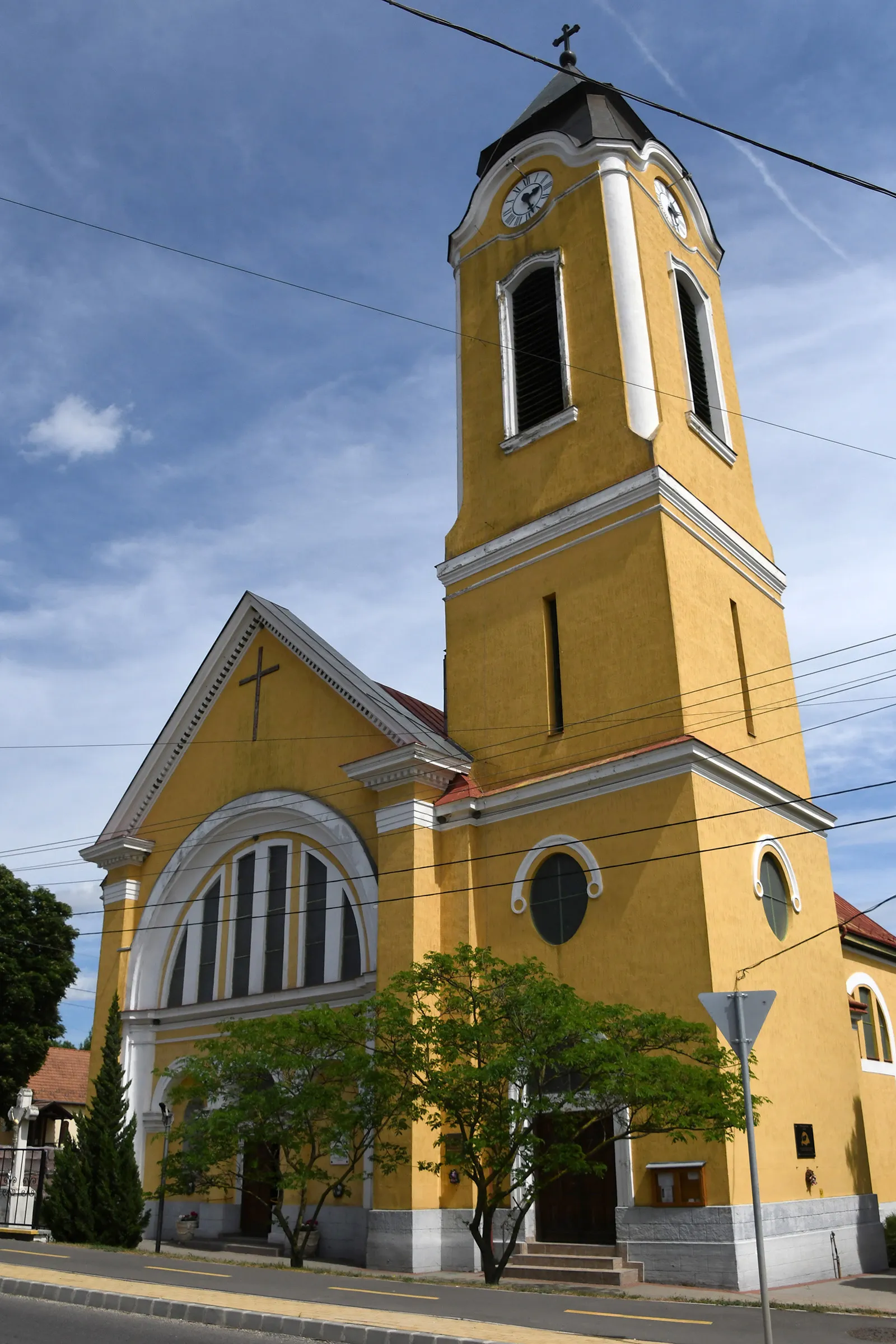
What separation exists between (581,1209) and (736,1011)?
10.1 meters

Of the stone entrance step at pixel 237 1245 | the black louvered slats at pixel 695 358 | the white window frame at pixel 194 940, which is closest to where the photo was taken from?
the stone entrance step at pixel 237 1245

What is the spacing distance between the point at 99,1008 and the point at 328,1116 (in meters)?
11.5

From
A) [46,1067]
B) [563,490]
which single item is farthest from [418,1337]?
[46,1067]

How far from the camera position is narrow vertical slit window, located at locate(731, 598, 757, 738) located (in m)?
21.8

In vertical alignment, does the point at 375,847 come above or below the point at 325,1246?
above

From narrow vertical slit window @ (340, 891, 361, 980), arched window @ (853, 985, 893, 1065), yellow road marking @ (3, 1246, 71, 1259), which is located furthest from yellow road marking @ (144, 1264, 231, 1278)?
arched window @ (853, 985, 893, 1065)

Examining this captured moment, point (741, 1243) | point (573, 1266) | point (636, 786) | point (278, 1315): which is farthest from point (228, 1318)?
point (636, 786)

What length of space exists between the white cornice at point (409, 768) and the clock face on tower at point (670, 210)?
13888mm

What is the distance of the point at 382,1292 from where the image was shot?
46.2 ft

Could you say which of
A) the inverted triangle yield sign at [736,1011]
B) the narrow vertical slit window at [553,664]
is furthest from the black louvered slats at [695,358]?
the inverted triangle yield sign at [736,1011]

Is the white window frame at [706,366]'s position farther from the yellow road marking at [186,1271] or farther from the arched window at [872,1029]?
the yellow road marking at [186,1271]

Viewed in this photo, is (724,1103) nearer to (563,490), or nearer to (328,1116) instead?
(328,1116)

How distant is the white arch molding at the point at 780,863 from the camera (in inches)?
774

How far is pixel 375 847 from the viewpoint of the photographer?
879 inches
